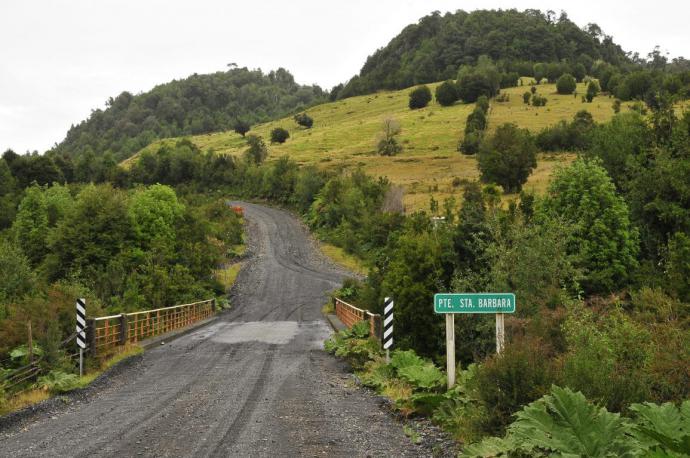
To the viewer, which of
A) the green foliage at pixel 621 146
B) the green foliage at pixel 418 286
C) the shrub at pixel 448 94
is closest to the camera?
the green foliage at pixel 418 286

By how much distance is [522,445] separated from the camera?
A: 586 cm

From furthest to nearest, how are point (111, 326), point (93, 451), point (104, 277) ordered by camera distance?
point (104, 277)
point (111, 326)
point (93, 451)

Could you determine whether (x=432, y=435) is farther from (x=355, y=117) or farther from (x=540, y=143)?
(x=355, y=117)

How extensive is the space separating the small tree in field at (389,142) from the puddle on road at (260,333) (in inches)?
2496

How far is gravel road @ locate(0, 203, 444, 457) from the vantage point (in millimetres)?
8664

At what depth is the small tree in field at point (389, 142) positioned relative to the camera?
302 ft

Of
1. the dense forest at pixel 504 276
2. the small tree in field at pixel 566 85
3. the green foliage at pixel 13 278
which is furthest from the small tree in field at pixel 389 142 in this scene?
the green foliage at pixel 13 278

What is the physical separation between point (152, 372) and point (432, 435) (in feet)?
31.4

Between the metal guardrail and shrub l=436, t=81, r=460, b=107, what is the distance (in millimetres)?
91725

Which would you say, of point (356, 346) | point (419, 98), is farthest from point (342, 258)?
point (419, 98)

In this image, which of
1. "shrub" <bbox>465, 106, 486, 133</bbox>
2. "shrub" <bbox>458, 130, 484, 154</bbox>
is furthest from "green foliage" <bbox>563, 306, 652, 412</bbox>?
"shrub" <bbox>465, 106, 486, 133</bbox>

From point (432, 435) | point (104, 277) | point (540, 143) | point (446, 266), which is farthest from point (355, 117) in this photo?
point (432, 435)

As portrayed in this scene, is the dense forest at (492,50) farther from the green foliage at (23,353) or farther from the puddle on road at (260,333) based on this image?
the green foliage at (23,353)

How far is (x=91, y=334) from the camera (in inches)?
659
